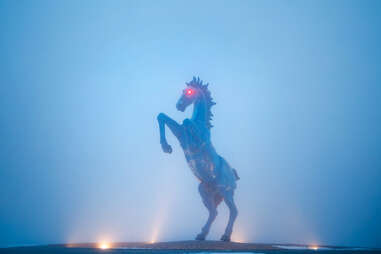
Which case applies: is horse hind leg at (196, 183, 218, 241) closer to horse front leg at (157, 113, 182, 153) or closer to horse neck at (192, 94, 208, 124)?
horse front leg at (157, 113, 182, 153)

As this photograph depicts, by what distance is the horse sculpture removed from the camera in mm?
8680

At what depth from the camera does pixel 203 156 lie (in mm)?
8734

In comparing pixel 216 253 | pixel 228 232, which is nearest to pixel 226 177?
pixel 228 232

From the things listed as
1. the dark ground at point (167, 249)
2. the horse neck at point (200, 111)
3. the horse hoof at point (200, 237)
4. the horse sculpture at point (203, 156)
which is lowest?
the horse hoof at point (200, 237)

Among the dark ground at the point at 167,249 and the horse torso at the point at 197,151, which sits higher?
the horse torso at the point at 197,151

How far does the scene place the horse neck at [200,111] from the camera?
9430mm

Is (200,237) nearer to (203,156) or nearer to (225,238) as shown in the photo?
(225,238)

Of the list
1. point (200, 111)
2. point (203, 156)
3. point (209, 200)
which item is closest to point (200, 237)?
point (209, 200)

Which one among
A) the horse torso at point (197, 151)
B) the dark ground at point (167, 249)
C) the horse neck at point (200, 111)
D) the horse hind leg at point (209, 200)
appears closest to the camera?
the dark ground at point (167, 249)

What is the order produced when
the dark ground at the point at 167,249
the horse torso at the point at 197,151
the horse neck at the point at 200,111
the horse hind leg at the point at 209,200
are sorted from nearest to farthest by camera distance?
the dark ground at the point at 167,249
the horse torso at the point at 197,151
the horse hind leg at the point at 209,200
the horse neck at the point at 200,111

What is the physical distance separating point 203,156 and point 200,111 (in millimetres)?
1455

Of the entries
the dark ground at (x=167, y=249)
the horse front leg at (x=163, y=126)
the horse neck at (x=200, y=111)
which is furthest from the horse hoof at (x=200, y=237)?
the horse neck at (x=200, y=111)

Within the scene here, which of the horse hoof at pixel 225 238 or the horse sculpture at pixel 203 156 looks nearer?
the horse hoof at pixel 225 238

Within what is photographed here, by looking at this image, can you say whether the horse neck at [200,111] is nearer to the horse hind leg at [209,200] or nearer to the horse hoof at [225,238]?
the horse hind leg at [209,200]
